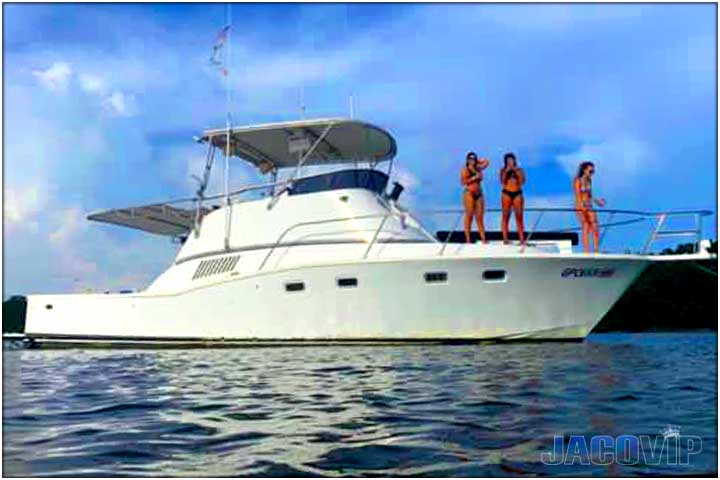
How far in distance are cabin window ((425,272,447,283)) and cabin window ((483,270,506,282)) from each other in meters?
0.79

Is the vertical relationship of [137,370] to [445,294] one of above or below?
below

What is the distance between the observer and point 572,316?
47.7 ft

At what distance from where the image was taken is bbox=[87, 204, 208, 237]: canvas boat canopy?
20.0m

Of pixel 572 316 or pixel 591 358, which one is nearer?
pixel 591 358

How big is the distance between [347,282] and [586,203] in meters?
5.28

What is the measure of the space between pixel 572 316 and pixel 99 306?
36.2 feet

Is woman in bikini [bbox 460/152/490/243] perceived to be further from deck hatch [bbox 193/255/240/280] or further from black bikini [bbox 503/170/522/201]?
deck hatch [bbox 193/255/240/280]

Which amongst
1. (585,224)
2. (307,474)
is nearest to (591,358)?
(585,224)

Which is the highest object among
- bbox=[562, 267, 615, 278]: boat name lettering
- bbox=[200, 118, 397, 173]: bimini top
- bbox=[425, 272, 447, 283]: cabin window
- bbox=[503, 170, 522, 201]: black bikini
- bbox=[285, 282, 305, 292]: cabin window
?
bbox=[200, 118, 397, 173]: bimini top

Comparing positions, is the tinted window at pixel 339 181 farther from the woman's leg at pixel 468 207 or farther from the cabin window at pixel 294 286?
the cabin window at pixel 294 286

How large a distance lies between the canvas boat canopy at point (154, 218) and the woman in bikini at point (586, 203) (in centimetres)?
948

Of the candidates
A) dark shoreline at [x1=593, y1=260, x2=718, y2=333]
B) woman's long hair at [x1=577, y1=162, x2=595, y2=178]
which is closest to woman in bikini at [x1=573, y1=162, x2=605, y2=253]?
woman's long hair at [x1=577, y1=162, x2=595, y2=178]

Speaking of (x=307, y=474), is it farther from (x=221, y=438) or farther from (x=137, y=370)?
(x=137, y=370)

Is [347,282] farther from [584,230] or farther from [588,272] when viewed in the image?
[584,230]
